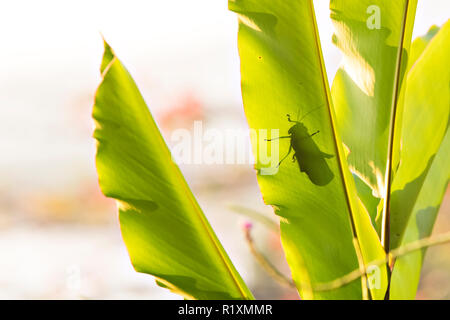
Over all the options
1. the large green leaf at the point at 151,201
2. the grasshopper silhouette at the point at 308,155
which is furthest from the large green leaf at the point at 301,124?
the large green leaf at the point at 151,201

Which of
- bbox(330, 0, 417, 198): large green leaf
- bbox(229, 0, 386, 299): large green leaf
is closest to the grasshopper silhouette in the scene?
bbox(229, 0, 386, 299): large green leaf

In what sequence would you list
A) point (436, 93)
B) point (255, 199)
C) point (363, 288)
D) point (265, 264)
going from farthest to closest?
point (255, 199)
point (436, 93)
point (363, 288)
point (265, 264)

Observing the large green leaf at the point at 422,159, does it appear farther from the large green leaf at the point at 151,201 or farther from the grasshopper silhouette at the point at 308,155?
the large green leaf at the point at 151,201

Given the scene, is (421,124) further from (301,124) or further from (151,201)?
(151,201)

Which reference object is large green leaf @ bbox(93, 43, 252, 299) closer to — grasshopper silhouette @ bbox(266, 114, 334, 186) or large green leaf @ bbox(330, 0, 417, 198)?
grasshopper silhouette @ bbox(266, 114, 334, 186)

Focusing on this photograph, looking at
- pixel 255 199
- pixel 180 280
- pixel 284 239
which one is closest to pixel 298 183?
pixel 284 239
